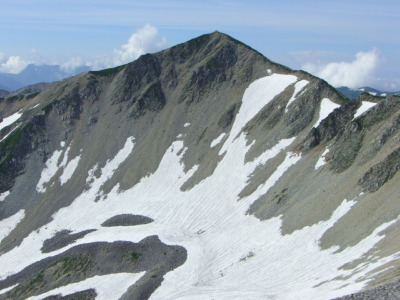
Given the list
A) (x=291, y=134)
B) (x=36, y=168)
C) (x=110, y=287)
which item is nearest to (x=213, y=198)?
(x=291, y=134)

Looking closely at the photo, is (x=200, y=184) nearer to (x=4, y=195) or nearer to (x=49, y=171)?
(x=49, y=171)

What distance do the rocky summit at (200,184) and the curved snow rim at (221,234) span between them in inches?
13.0

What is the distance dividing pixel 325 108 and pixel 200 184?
3323cm

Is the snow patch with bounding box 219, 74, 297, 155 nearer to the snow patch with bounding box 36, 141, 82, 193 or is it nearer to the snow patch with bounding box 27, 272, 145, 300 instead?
the snow patch with bounding box 27, 272, 145, 300

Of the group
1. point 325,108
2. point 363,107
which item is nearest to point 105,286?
point 325,108

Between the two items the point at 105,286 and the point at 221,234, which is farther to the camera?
the point at 221,234

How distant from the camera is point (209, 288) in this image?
53094mm

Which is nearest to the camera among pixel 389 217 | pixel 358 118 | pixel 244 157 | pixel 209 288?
pixel 389 217

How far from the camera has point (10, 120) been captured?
143750 mm

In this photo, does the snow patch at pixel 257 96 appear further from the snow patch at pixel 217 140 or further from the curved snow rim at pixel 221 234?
the snow patch at pixel 217 140

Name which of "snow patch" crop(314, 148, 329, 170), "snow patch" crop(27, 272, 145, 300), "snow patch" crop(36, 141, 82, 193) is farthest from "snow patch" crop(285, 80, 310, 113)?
"snow patch" crop(36, 141, 82, 193)

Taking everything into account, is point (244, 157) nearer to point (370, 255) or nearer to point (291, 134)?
point (291, 134)

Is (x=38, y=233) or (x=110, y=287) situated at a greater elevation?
(x=38, y=233)

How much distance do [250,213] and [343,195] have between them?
19.2 meters
